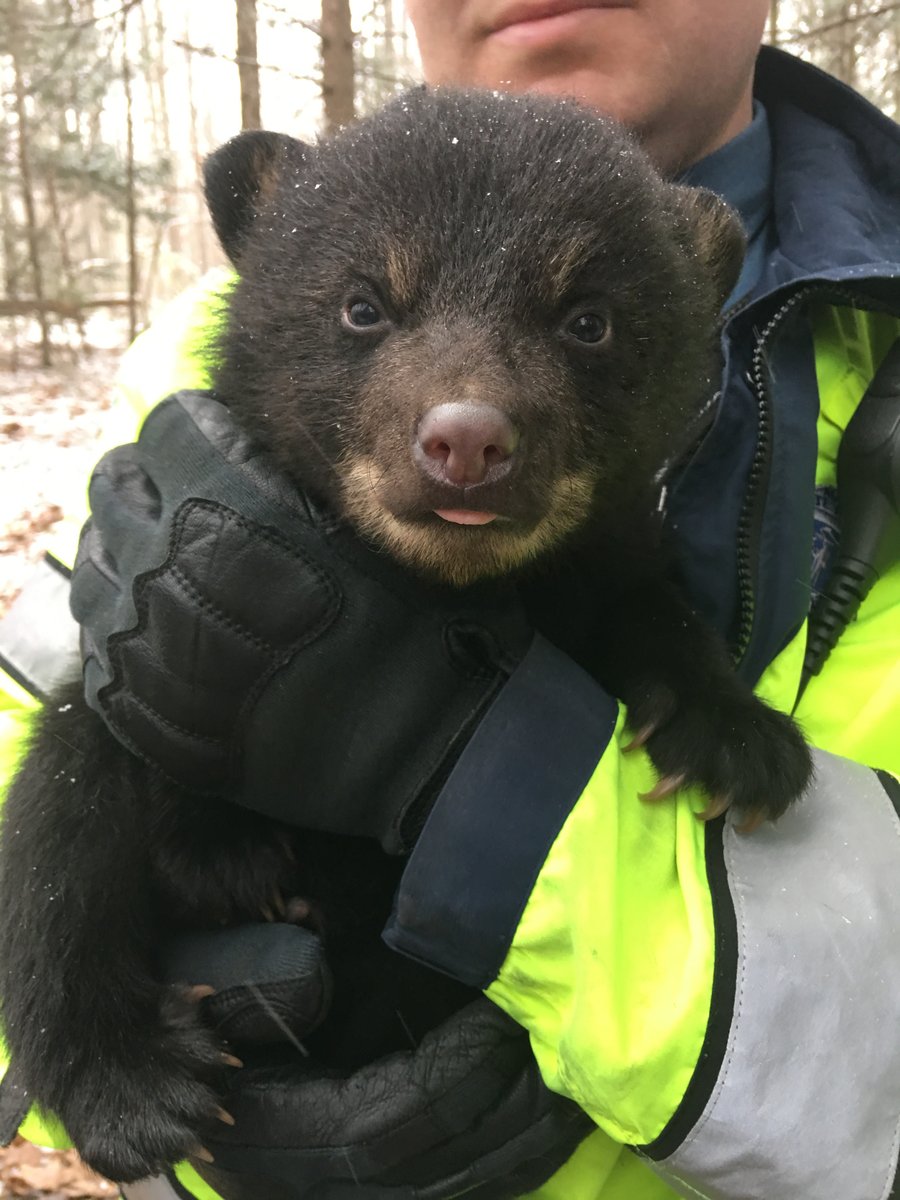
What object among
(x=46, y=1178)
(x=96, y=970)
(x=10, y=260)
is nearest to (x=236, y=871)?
(x=96, y=970)

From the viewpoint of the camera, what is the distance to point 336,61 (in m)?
5.65

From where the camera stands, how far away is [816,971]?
1285 millimetres

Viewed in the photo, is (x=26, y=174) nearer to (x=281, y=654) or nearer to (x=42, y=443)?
(x=42, y=443)

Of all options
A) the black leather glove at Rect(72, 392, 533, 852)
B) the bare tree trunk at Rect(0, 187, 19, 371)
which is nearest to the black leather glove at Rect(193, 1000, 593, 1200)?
the black leather glove at Rect(72, 392, 533, 852)

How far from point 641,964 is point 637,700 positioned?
0.44 metres

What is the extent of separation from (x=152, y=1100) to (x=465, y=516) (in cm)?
109

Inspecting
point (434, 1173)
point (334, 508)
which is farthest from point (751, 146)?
point (434, 1173)

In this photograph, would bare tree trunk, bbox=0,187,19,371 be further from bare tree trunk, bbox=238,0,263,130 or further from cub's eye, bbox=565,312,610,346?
cub's eye, bbox=565,312,610,346

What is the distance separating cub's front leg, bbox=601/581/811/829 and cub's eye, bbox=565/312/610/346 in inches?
19.9

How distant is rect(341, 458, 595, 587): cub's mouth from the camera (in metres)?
1.36

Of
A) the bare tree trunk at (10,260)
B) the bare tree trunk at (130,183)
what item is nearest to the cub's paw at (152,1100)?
the bare tree trunk at (130,183)

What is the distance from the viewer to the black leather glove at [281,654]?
1421mm

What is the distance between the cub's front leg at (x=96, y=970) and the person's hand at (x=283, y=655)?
19 cm

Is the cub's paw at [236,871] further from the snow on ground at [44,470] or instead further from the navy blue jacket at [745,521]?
the snow on ground at [44,470]
